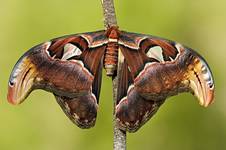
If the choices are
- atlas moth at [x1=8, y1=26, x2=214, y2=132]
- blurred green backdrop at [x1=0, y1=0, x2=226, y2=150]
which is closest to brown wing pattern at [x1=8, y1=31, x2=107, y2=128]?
atlas moth at [x1=8, y1=26, x2=214, y2=132]

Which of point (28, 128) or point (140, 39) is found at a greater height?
point (140, 39)

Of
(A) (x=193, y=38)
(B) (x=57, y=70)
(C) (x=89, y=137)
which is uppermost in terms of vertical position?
(A) (x=193, y=38)

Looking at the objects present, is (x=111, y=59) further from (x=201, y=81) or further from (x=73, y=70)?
(x=201, y=81)

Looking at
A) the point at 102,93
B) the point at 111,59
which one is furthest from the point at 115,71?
the point at 102,93

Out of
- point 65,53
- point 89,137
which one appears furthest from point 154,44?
point 89,137

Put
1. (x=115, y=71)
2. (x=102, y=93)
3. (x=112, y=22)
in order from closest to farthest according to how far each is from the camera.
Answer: (x=112, y=22), (x=115, y=71), (x=102, y=93)

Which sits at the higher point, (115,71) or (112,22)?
(112,22)

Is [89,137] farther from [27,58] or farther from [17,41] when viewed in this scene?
[27,58]
